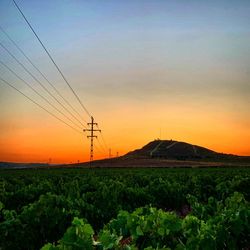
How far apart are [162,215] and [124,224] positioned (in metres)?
0.61

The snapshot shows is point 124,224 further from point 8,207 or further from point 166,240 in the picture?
point 8,207

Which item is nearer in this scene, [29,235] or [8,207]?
[29,235]

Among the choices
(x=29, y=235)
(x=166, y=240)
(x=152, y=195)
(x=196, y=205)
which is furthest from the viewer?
(x=152, y=195)

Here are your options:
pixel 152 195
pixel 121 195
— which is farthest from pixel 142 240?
pixel 152 195

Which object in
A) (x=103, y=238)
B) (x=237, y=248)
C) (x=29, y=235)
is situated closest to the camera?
(x=103, y=238)

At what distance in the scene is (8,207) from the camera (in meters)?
18.5

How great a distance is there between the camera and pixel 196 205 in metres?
9.75

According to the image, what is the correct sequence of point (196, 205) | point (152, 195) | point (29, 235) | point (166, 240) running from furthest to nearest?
point (152, 195)
point (29, 235)
point (196, 205)
point (166, 240)

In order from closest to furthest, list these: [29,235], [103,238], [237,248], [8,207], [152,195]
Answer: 1. [103,238]
2. [237,248]
3. [29,235]
4. [8,207]
5. [152,195]

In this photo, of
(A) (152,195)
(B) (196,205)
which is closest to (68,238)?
(B) (196,205)

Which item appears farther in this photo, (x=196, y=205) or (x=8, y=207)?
(x=8, y=207)

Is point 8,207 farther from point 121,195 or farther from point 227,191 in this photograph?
point 227,191

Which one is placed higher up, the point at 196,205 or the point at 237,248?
the point at 196,205

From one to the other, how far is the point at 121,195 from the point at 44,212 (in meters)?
6.68
